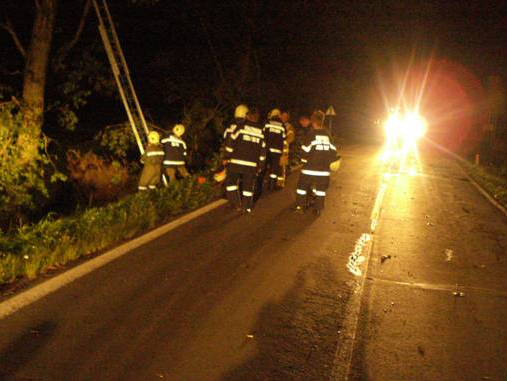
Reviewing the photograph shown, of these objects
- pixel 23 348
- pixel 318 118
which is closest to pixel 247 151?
pixel 318 118

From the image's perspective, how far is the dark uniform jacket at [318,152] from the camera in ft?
33.3

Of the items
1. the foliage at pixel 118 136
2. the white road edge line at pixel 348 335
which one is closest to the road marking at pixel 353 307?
the white road edge line at pixel 348 335

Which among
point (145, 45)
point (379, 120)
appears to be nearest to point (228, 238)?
point (145, 45)

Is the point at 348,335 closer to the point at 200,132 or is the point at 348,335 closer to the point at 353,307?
the point at 353,307

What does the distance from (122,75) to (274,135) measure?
14.6ft

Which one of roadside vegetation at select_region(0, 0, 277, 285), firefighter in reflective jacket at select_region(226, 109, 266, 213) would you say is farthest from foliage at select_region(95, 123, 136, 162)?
firefighter in reflective jacket at select_region(226, 109, 266, 213)

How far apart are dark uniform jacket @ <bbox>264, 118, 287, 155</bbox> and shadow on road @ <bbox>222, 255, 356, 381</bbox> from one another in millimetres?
5867

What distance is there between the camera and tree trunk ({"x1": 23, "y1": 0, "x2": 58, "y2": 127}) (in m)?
12.4

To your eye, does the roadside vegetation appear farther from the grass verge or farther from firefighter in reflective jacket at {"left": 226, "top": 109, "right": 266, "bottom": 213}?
the grass verge

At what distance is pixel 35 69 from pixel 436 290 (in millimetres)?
9678

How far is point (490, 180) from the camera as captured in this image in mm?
19234

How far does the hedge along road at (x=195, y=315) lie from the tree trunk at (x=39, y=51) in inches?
227

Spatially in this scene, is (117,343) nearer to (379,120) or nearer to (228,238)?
(228,238)

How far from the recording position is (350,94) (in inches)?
1810
